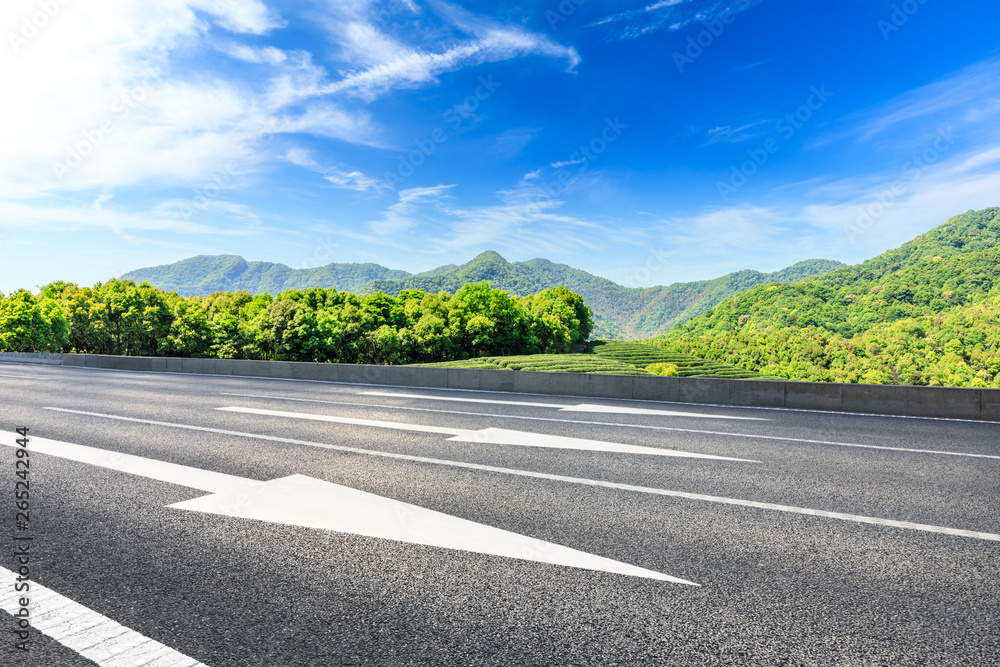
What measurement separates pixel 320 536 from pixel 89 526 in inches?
72.8

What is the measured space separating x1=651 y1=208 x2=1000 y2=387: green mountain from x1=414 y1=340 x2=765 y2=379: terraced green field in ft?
46.5

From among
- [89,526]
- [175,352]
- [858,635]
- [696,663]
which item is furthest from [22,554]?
[175,352]

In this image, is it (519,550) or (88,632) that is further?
(519,550)

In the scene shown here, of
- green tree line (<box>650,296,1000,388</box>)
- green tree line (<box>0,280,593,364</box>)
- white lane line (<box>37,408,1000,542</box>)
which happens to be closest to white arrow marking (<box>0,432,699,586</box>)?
white lane line (<box>37,408,1000,542</box>)

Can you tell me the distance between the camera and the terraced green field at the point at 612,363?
64625mm

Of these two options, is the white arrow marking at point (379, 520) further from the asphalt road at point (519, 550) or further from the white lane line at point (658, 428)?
the white lane line at point (658, 428)

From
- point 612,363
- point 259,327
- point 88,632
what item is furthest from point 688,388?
point 259,327

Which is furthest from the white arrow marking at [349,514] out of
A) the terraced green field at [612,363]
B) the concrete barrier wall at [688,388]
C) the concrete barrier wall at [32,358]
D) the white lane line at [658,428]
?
the terraced green field at [612,363]

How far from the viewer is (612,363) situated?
7162 centimetres

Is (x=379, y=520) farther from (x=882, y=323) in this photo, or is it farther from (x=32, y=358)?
(x=882, y=323)

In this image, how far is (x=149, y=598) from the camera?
121 inches

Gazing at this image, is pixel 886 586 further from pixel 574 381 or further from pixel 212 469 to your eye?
pixel 574 381

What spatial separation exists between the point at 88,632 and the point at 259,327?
69401mm

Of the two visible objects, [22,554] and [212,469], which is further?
[212,469]
